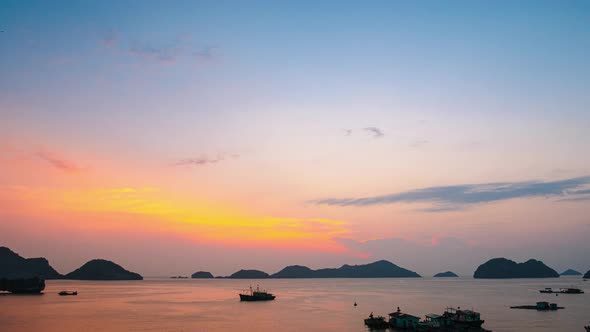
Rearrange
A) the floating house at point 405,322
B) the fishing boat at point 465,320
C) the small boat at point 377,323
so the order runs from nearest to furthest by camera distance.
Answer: the fishing boat at point 465,320
the floating house at point 405,322
the small boat at point 377,323

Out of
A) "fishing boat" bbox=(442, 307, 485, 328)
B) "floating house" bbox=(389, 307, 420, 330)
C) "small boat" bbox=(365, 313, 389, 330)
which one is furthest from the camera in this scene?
"small boat" bbox=(365, 313, 389, 330)

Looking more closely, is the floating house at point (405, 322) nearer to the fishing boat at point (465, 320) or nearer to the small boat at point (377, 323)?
the small boat at point (377, 323)

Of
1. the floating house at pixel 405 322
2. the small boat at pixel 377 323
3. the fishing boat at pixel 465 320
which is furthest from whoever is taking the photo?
the small boat at pixel 377 323

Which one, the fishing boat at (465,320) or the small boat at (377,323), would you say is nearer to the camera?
the fishing boat at (465,320)

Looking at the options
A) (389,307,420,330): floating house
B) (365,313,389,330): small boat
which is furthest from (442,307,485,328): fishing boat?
(365,313,389,330): small boat

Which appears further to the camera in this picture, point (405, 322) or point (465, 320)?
point (405, 322)

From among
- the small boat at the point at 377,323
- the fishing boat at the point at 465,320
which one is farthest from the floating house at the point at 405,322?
the fishing boat at the point at 465,320

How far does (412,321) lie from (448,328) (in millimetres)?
6228

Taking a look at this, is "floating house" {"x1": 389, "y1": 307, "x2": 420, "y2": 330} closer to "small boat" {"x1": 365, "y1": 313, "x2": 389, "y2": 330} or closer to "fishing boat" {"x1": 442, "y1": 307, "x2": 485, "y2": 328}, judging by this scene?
"small boat" {"x1": 365, "y1": 313, "x2": 389, "y2": 330}

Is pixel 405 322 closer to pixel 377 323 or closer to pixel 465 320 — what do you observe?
pixel 377 323

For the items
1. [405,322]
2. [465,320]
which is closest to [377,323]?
[405,322]

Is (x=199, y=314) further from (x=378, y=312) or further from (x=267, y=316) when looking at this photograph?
(x=378, y=312)

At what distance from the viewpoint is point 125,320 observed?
104500mm

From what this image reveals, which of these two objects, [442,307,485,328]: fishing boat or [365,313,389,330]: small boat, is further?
[365,313,389,330]: small boat
